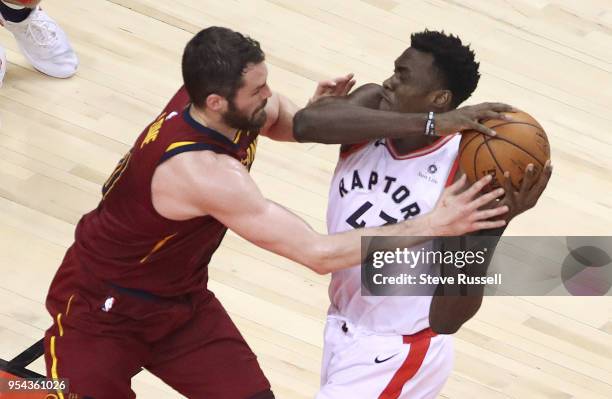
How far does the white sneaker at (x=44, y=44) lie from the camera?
676cm

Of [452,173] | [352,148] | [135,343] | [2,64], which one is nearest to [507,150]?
[452,173]

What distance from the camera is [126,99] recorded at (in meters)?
6.71

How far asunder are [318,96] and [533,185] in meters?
0.97

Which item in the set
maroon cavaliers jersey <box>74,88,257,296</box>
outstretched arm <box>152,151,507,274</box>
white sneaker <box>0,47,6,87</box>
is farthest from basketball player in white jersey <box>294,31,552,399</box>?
white sneaker <box>0,47,6,87</box>

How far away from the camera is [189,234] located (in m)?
4.22

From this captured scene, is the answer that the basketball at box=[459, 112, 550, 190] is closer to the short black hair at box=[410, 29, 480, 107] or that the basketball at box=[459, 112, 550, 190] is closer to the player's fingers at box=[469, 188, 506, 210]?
the player's fingers at box=[469, 188, 506, 210]

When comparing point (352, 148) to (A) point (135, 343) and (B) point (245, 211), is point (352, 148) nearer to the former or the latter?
(B) point (245, 211)

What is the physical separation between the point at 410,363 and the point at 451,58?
103 cm

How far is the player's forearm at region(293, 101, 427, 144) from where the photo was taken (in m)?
3.97

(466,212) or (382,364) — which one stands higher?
(466,212)

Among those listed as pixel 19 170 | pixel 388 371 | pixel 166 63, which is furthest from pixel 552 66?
pixel 388 371

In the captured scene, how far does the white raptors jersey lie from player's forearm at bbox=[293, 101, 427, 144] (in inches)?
6.4

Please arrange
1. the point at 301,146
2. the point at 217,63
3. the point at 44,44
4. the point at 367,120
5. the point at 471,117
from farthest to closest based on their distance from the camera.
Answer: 1. the point at 44,44
2. the point at 301,146
3. the point at 367,120
4. the point at 217,63
5. the point at 471,117

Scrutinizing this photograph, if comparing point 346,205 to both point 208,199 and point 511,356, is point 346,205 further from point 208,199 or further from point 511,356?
point 511,356
